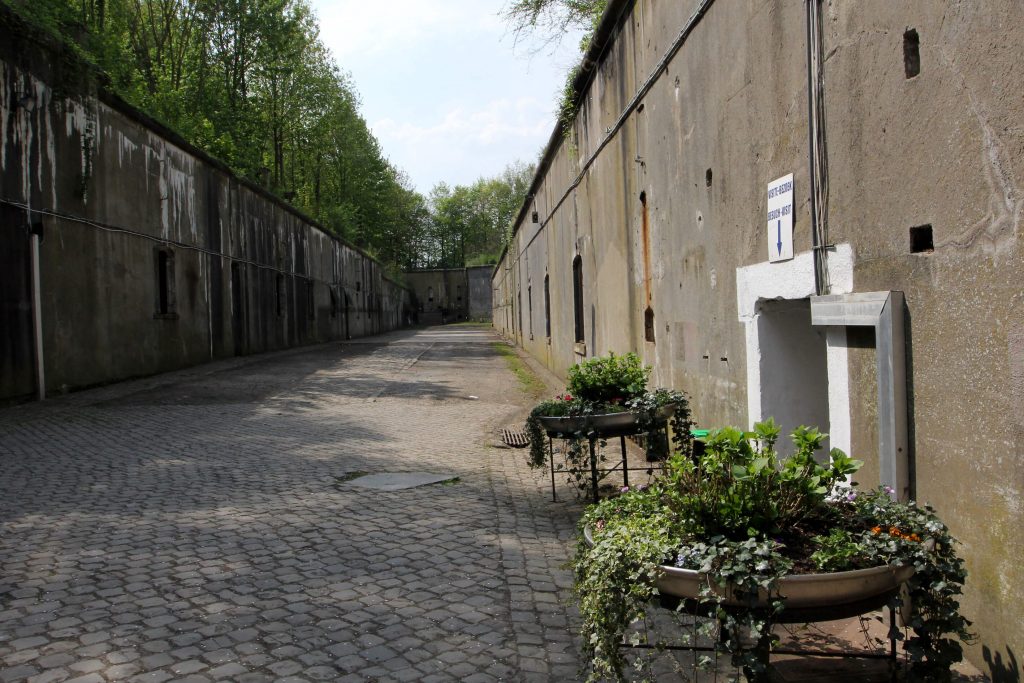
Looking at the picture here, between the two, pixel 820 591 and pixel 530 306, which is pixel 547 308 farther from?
pixel 820 591

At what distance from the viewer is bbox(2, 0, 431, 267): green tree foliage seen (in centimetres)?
2630

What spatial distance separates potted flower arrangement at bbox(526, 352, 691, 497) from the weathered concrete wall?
9.07 metres

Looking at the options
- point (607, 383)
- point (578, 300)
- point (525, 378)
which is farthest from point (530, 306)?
point (607, 383)

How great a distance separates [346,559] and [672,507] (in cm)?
248

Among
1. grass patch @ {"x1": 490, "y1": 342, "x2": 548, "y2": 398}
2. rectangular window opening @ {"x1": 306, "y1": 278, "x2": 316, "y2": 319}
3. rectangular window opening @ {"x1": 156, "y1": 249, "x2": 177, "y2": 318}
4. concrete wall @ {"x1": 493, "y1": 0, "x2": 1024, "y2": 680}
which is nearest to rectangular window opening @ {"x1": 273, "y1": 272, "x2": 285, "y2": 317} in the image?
rectangular window opening @ {"x1": 306, "y1": 278, "x2": 316, "y2": 319}

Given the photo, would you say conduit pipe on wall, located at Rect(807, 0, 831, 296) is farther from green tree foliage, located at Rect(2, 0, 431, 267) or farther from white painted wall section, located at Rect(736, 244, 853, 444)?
green tree foliage, located at Rect(2, 0, 431, 267)

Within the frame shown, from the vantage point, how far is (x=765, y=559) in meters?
2.30

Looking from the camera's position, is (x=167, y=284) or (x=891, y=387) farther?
(x=167, y=284)

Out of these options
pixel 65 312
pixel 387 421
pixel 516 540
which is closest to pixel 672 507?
pixel 516 540

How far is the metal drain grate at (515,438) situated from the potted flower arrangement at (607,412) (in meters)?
2.56

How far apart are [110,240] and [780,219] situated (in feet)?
43.9

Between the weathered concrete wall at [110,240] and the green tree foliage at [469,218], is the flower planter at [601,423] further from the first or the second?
the green tree foliage at [469,218]

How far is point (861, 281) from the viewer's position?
12.1 feet

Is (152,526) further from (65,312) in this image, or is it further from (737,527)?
(65,312)
